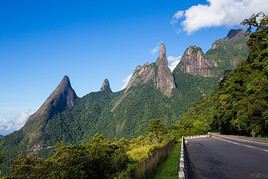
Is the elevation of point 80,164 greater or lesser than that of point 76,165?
greater

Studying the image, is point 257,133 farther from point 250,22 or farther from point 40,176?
point 40,176

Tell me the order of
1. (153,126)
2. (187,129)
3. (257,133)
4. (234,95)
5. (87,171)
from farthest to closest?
(187,129) → (153,126) → (234,95) → (257,133) → (87,171)

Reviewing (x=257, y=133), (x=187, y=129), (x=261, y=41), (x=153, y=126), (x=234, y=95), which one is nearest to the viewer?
(x=257, y=133)

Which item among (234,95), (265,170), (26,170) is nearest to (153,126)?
(234,95)

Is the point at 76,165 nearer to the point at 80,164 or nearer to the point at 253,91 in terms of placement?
the point at 80,164

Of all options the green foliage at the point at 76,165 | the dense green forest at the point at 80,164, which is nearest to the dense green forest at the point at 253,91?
the dense green forest at the point at 80,164

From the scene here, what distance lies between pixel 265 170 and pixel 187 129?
85.4 metres

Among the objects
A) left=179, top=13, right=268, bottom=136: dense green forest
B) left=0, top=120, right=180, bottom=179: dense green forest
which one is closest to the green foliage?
left=0, top=120, right=180, bottom=179: dense green forest

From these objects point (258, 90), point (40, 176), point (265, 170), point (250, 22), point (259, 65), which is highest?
point (250, 22)

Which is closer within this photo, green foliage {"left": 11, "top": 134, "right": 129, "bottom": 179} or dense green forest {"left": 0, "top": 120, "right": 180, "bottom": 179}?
dense green forest {"left": 0, "top": 120, "right": 180, "bottom": 179}

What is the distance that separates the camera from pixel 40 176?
137 feet

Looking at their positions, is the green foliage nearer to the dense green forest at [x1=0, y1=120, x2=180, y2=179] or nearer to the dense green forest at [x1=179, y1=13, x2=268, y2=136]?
the dense green forest at [x1=0, y1=120, x2=180, y2=179]

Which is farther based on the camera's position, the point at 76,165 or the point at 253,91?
the point at 253,91

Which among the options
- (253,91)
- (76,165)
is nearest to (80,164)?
(76,165)
